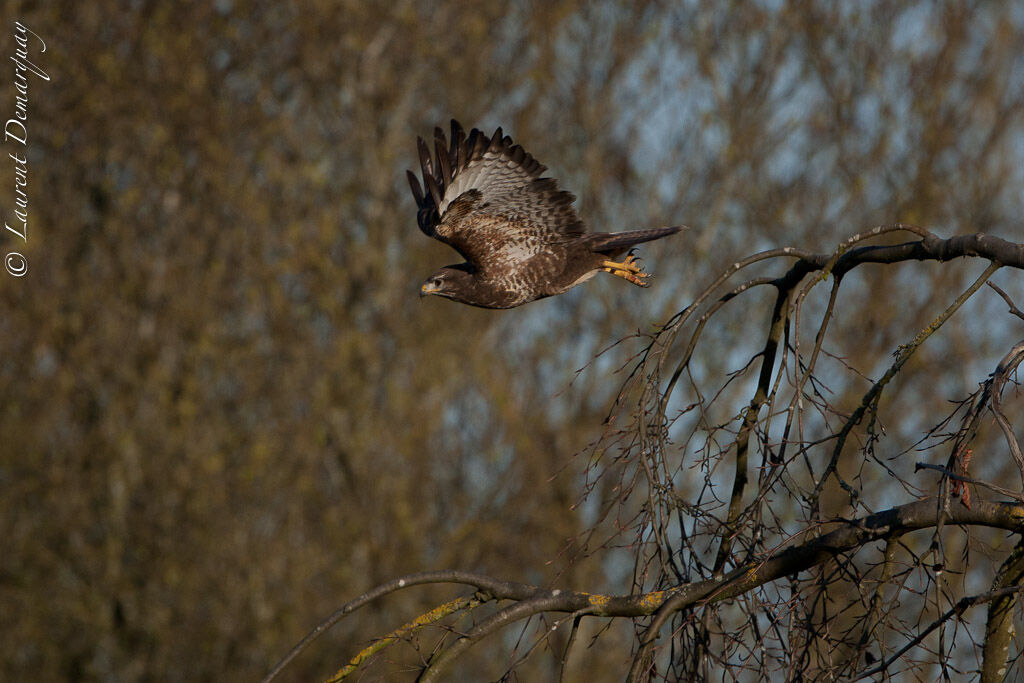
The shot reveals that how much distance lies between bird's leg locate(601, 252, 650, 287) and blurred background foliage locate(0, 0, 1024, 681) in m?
5.54

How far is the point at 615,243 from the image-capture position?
4.84 m

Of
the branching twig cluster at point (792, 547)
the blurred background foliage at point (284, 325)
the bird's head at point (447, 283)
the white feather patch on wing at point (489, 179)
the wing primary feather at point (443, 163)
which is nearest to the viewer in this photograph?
the branching twig cluster at point (792, 547)

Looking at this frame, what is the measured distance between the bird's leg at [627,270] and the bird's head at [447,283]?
2.13 ft

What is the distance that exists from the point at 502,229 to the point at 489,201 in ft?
0.59

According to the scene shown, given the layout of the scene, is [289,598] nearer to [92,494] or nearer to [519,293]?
[92,494]

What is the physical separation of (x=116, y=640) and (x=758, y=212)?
765 centimetres

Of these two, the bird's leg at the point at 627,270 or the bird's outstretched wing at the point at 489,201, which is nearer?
the bird's outstretched wing at the point at 489,201

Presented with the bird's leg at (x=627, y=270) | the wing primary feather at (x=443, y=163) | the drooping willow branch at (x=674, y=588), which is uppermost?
the bird's leg at (x=627, y=270)

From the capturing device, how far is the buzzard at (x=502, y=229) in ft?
14.4

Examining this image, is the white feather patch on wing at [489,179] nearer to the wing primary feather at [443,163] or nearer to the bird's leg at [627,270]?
the wing primary feather at [443,163]

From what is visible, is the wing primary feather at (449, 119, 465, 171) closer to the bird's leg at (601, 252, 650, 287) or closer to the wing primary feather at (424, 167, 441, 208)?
the wing primary feather at (424, 167, 441, 208)

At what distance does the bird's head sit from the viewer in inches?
184
